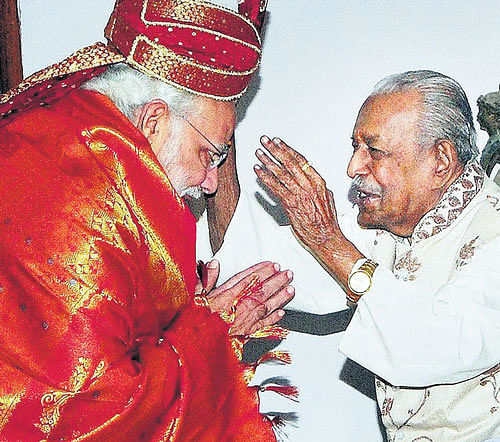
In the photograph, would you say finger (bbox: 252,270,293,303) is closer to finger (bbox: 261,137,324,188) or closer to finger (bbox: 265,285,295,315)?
finger (bbox: 265,285,295,315)

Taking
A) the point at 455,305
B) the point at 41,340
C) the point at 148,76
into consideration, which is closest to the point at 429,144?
the point at 455,305

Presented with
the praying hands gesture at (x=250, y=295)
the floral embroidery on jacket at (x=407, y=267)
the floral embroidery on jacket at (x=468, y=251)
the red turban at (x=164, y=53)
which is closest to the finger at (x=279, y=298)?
the praying hands gesture at (x=250, y=295)

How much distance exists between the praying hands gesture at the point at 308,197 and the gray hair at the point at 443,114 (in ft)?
1.11

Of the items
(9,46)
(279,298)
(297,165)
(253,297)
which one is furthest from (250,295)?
(9,46)

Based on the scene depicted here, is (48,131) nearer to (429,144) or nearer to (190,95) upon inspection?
(190,95)

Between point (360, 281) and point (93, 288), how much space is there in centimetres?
87

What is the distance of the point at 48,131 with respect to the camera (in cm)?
207

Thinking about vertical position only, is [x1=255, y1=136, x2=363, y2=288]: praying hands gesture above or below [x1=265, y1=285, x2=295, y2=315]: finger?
above

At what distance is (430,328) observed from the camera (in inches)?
93.3

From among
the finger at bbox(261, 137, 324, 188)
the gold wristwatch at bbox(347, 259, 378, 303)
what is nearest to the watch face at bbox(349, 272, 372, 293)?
the gold wristwatch at bbox(347, 259, 378, 303)

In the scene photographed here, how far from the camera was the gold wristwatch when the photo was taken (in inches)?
97.7

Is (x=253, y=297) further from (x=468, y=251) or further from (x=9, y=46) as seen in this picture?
(x=9, y=46)

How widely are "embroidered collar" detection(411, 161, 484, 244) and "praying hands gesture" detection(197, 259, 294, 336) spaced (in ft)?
1.49

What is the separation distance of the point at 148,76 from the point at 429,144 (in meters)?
0.87
